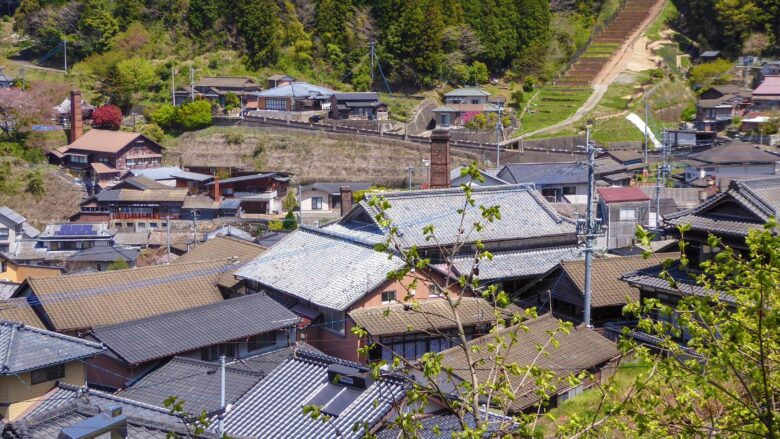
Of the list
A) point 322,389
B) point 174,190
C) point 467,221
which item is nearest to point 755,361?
point 322,389

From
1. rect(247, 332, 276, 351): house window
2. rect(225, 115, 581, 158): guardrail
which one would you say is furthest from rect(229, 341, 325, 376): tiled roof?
rect(225, 115, 581, 158): guardrail

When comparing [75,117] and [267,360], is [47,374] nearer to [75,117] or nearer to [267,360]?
[267,360]

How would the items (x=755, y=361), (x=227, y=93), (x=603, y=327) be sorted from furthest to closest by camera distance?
1. (x=227, y=93)
2. (x=603, y=327)
3. (x=755, y=361)

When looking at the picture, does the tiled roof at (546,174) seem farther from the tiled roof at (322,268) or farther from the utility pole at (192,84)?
the utility pole at (192,84)

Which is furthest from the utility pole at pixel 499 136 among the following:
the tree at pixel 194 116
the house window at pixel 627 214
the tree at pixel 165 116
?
the tree at pixel 165 116

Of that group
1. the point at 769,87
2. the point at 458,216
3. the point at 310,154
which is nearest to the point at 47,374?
the point at 458,216

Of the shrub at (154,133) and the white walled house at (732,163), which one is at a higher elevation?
the shrub at (154,133)

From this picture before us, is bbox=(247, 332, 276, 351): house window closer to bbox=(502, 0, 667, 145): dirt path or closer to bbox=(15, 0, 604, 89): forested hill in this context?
bbox=(502, 0, 667, 145): dirt path

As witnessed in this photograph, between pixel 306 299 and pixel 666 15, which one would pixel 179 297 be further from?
pixel 666 15

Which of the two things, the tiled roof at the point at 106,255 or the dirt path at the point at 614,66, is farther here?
the dirt path at the point at 614,66
